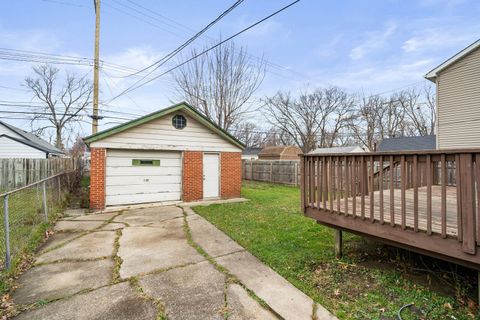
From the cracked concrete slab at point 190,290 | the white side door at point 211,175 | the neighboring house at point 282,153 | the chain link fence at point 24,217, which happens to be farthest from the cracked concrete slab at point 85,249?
the neighboring house at point 282,153

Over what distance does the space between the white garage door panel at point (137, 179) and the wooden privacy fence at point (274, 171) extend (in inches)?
315

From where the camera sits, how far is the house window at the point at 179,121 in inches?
360

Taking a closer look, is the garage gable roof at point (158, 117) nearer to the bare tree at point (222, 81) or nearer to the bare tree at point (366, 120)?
the bare tree at point (222, 81)

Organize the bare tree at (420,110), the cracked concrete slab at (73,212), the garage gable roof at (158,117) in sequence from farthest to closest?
the bare tree at (420,110), the garage gable roof at (158,117), the cracked concrete slab at (73,212)

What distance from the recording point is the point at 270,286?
3.20 m

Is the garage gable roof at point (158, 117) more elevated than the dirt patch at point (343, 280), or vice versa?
the garage gable roof at point (158, 117)

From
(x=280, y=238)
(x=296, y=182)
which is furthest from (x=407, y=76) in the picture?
(x=280, y=238)

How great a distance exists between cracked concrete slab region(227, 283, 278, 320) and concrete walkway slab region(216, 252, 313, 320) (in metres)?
0.12

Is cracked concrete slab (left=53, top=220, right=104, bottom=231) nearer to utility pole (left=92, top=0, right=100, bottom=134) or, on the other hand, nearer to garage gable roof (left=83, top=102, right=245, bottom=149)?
garage gable roof (left=83, top=102, right=245, bottom=149)

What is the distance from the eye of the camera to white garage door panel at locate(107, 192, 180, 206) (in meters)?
8.31

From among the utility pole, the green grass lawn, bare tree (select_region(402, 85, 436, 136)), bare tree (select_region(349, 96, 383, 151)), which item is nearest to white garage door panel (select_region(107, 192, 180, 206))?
the green grass lawn

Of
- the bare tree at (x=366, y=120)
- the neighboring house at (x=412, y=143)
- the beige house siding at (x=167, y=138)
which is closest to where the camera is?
the beige house siding at (x=167, y=138)

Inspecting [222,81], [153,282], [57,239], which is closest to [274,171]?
[222,81]

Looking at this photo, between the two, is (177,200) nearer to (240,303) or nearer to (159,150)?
(159,150)
